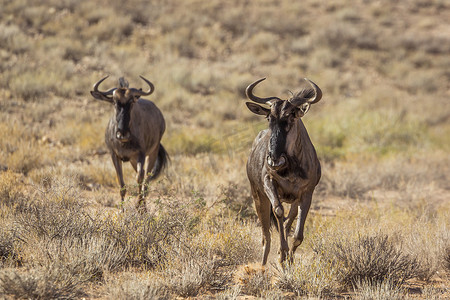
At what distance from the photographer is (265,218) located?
20.3ft

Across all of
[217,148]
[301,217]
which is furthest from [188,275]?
[217,148]

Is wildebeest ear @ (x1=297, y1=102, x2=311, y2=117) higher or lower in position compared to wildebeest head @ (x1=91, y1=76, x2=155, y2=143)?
higher

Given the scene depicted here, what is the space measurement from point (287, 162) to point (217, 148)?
28.4 feet

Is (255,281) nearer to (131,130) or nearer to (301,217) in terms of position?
(301,217)

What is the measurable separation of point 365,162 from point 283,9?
74.3 ft

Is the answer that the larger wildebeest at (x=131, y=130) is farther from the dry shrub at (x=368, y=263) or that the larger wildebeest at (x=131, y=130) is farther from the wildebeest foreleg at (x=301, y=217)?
the dry shrub at (x=368, y=263)

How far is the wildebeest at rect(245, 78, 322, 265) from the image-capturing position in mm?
5102

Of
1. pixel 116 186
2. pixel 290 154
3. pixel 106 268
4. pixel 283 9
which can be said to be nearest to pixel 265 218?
pixel 290 154

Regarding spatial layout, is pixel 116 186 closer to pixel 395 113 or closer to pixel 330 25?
pixel 395 113

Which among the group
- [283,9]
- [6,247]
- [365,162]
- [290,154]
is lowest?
[365,162]

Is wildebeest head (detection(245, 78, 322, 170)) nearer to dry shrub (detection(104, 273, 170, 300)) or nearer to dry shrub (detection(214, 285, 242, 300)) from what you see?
dry shrub (detection(214, 285, 242, 300))

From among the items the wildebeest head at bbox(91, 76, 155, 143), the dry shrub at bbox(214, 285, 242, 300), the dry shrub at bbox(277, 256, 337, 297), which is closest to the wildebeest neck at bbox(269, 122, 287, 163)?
the dry shrub at bbox(277, 256, 337, 297)

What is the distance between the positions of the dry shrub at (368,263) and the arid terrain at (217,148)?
1.1 inches

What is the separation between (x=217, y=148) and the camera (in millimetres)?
13891
